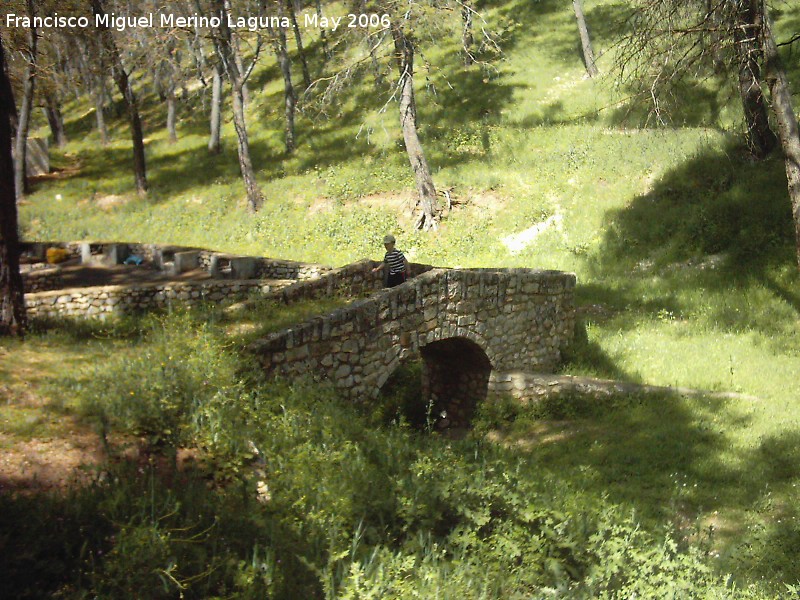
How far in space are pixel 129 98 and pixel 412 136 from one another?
1326 centimetres

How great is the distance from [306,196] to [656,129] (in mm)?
12022

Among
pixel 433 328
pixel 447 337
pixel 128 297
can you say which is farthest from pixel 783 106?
pixel 128 297

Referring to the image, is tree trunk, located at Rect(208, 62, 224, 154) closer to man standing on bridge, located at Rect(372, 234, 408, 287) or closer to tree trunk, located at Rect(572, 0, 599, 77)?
tree trunk, located at Rect(572, 0, 599, 77)

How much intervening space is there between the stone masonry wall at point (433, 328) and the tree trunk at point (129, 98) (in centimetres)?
1945

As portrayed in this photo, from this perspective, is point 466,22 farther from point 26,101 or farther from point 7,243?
point 26,101

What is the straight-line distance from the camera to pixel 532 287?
13.7 metres

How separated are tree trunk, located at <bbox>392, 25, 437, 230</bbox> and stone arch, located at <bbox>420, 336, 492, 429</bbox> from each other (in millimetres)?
8498

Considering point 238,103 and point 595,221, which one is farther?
point 238,103

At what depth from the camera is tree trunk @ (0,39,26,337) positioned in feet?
35.7

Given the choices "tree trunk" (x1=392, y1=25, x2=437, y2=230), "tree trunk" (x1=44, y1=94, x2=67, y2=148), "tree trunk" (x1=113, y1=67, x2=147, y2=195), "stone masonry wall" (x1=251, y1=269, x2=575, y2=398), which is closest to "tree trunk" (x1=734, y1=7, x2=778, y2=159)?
"stone masonry wall" (x1=251, y1=269, x2=575, y2=398)

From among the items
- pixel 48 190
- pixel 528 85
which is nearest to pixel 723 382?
pixel 528 85

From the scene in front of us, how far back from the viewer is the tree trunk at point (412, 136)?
70.4 feet

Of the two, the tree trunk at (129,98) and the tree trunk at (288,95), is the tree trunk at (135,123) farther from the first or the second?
the tree trunk at (288,95)

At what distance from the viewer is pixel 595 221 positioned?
778 inches
